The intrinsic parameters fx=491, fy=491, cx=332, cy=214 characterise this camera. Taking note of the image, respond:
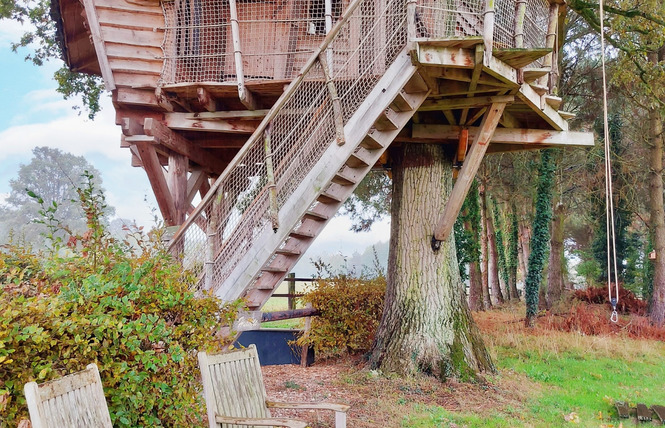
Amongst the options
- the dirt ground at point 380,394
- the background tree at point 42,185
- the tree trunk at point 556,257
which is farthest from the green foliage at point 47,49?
the background tree at point 42,185

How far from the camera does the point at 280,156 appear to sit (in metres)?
5.92

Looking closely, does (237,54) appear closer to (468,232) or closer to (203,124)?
(203,124)

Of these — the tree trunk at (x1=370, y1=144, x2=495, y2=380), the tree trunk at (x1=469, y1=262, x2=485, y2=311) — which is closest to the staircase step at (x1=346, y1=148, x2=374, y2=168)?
the tree trunk at (x1=370, y1=144, x2=495, y2=380)

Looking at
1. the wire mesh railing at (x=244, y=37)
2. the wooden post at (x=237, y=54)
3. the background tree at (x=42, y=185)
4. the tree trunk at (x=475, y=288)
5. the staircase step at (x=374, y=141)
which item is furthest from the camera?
the background tree at (x=42, y=185)

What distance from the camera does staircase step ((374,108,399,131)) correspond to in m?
5.90

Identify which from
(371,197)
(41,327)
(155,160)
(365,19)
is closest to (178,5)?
(155,160)

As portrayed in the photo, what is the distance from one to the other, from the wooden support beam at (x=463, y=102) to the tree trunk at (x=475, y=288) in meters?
9.80

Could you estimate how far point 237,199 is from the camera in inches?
233

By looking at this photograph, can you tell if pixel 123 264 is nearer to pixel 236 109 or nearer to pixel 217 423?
pixel 217 423

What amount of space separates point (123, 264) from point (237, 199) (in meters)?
2.48

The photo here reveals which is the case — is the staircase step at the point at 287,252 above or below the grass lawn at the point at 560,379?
above

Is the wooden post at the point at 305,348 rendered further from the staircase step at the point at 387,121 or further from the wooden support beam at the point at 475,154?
the staircase step at the point at 387,121

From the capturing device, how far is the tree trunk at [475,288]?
15641 millimetres

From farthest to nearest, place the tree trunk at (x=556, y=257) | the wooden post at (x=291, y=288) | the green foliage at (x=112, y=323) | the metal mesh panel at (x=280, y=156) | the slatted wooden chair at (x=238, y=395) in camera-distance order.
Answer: the tree trunk at (x=556, y=257)
the wooden post at (x=291, y=288)
the metal mesh panel at (x=280, y=156)
the slatted wooden chair at (x=238, y=395)
the green foliage at (x=112, y=323)
